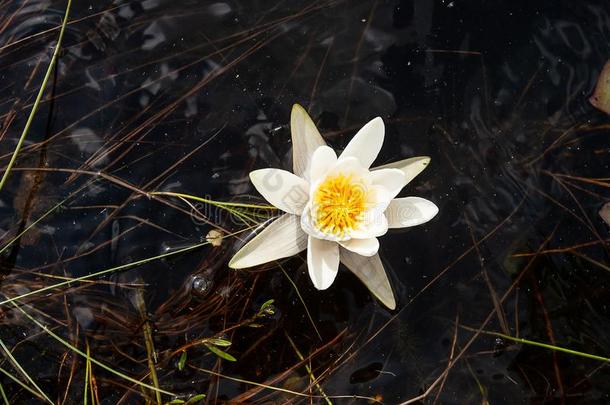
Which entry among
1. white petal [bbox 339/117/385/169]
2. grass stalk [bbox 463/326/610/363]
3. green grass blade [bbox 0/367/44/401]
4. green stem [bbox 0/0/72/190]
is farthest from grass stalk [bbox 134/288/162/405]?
grass stalk [bbox 463/326/610/363]

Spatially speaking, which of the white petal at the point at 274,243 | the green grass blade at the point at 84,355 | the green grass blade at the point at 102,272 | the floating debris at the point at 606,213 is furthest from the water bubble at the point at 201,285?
the floating debris at the point at 606,213

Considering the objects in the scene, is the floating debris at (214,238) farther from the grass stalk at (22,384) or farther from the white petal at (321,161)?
the grass stalk at (22,384)

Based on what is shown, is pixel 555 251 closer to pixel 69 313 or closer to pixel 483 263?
pixel 483 263

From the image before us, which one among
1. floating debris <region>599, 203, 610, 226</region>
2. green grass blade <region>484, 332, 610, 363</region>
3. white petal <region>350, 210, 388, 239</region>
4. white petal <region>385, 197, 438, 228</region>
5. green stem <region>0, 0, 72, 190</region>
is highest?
green stem <region>0, 0, 72, 190</region>

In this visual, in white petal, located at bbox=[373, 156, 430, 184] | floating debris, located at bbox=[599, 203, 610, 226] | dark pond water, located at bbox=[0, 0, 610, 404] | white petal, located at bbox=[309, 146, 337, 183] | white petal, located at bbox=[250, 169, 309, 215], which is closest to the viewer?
white petal, located at bbox=[309, 146, 337, 183]

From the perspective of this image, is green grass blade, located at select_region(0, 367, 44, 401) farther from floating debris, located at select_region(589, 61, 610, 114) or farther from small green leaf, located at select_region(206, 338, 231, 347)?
floating debris, located at select_region(589, 61, 610, 114)

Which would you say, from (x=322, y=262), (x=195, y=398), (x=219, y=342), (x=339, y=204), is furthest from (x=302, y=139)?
(x=195, y=398)

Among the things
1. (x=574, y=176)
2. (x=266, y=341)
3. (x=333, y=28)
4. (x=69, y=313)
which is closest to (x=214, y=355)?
(x=266, y=341)
